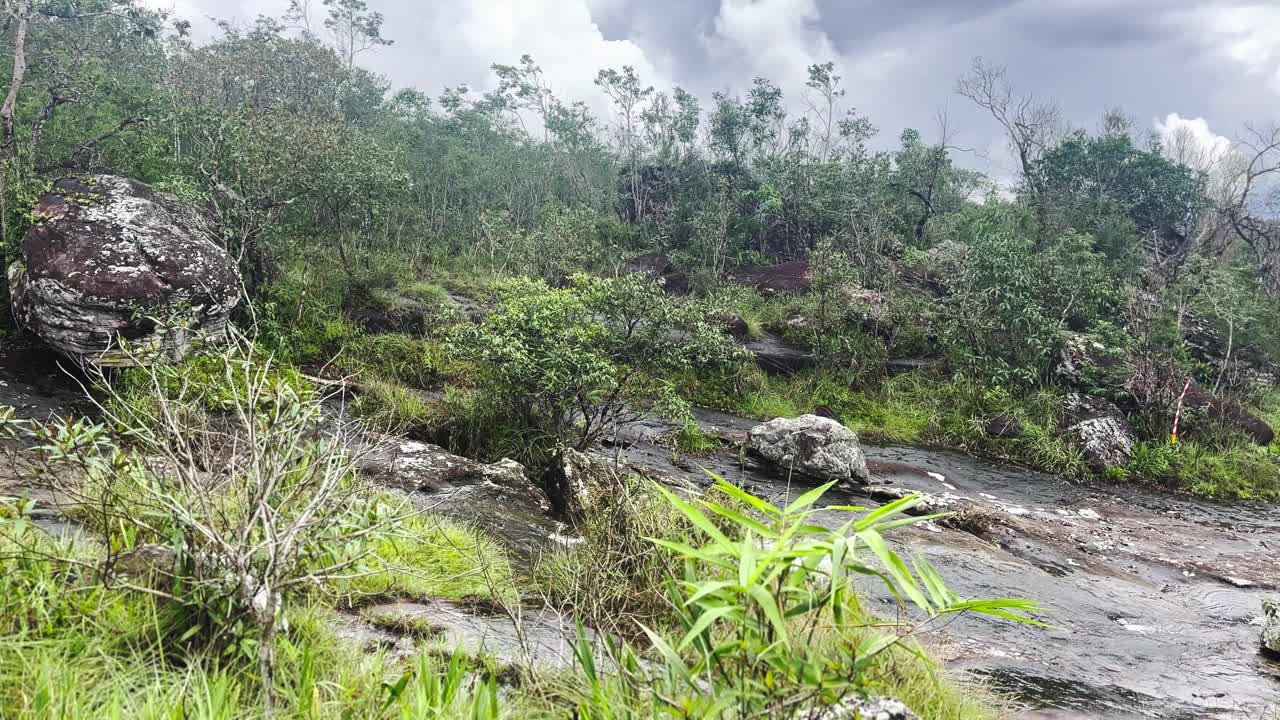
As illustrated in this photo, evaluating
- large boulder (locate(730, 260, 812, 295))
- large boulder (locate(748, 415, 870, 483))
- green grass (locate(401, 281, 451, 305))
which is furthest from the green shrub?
large boulder (locate(730, 260, 812, 295))

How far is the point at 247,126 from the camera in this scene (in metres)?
14.9

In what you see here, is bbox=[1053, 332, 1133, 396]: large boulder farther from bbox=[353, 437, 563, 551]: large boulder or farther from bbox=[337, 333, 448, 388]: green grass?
bbox=[337, 333, 448, 388]: green grass

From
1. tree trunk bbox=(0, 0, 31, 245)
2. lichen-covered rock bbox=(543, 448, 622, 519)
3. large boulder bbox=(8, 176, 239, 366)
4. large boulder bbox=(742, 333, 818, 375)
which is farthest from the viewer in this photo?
large boulder bbox=(742, 333, 818, 375)

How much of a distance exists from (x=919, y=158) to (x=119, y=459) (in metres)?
28.9

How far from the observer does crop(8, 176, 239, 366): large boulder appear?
9.19 m

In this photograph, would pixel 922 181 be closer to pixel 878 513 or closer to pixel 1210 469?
pixel 1210 469

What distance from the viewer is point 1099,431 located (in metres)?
13.4

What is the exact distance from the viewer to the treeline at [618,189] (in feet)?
44.6

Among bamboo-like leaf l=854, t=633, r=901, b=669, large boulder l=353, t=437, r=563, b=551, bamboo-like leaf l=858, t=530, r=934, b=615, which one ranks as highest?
bamboo-like leaf l=858, t=530, r=934, b=615

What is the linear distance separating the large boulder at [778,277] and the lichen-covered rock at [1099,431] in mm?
7596

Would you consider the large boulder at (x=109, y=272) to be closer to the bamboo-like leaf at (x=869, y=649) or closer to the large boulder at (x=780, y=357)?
the bamboo-like leaf at (x=869, y=649)

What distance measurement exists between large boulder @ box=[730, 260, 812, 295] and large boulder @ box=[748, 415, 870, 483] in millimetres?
8975

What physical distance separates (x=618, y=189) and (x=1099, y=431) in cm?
2265

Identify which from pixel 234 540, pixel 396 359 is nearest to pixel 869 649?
pixel 234 540
